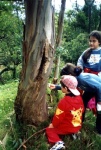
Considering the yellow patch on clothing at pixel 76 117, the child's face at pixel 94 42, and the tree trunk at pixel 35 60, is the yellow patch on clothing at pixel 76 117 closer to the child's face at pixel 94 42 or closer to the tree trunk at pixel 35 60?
the tree trunk at pixel 35 60

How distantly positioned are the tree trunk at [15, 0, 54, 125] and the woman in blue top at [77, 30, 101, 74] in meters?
0.73

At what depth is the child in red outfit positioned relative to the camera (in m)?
4.02

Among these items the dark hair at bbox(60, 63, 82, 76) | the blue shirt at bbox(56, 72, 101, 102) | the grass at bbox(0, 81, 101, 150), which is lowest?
the grass at bbox(0, 81, 101, 150)

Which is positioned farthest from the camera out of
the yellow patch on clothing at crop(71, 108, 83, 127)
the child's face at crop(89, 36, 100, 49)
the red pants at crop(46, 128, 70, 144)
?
the child's face at crop(89, 36, 100, 49)

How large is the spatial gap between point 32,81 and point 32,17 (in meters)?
1.01

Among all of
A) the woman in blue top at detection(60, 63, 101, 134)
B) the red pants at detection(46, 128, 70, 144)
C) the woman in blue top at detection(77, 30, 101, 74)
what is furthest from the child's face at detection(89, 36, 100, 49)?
the red pants at detection(46, 128, 70, 144)

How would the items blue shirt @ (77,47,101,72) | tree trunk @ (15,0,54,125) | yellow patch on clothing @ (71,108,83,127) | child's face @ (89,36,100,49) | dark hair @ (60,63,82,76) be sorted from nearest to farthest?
tree trunk @ (15,0,54,125) < yellow patch on clothing @ (71,108,83,127) < dark hair @ (60,63,82,76) < child's face @ (89,36,100,49) < blue shirt @ (77,47,101,72)

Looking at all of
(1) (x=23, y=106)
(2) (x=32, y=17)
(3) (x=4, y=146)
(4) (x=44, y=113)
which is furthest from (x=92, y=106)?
(2) (x=32, y=17)

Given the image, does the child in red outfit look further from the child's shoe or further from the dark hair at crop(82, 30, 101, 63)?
the dark hair at crop(82, 30, 101, 63)

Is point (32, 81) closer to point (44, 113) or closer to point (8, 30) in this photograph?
point (44, 113)

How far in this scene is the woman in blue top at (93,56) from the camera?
4.46 metres

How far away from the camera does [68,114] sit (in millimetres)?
4047

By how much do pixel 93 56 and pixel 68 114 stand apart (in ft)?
3.94

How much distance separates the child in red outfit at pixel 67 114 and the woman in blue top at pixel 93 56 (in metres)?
0.76
